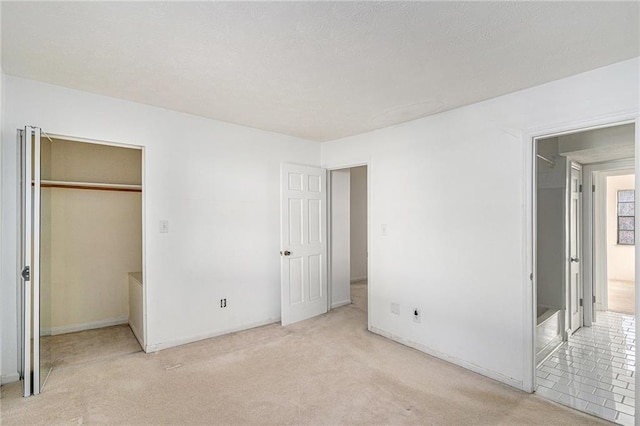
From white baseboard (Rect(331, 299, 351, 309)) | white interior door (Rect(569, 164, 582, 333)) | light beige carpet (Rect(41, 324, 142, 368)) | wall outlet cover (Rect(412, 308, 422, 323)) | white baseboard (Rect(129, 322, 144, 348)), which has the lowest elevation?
white baseboard (Rect(331, 299, 351, 309))

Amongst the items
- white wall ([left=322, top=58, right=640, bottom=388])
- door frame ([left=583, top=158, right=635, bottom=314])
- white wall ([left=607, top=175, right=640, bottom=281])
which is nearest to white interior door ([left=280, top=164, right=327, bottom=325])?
white wall ([left=322, top=58, right=640, bottom=388])

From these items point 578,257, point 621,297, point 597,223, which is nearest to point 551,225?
point 578,257

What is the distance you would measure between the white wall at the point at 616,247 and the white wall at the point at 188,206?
675 cm

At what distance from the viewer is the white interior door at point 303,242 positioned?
421cm

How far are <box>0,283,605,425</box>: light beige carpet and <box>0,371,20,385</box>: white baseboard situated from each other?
0.12 metres

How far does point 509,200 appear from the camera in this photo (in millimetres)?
2789

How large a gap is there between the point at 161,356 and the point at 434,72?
11.8ft

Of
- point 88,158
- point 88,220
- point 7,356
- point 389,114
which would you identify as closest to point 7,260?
point 7,356

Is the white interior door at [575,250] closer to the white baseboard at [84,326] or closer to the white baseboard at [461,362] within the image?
the white baseboard at [461,362]

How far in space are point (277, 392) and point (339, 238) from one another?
2921mm

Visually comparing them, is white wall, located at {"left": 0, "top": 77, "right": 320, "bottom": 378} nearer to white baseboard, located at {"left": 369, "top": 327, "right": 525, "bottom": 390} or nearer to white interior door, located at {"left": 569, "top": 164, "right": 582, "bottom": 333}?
white baseboard, located at {"left": 369, "top": 327, "right": 525, "bottom": 390}

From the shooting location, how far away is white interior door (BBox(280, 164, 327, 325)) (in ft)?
13.8

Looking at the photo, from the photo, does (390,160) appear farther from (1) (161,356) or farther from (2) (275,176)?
(1) (161,356)

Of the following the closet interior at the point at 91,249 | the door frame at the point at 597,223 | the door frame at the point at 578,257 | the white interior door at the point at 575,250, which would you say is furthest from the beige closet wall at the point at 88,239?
the door frame at the point at 597,223
